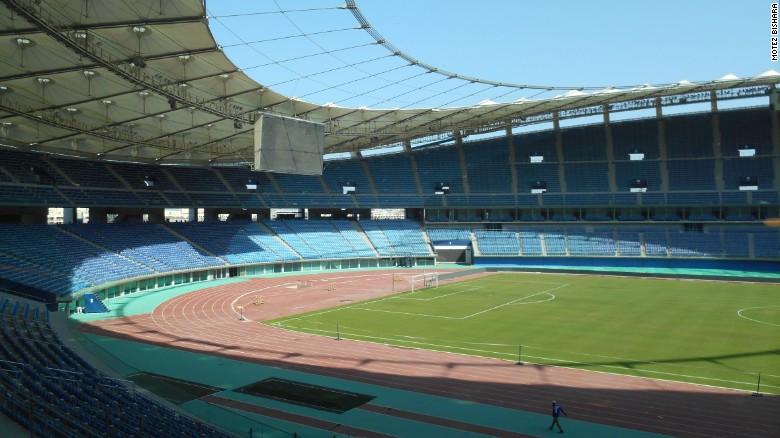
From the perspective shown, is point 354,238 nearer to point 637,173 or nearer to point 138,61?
point 637,173

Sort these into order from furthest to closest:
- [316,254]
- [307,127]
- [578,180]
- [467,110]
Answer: [578,180], [316,254], [467,110], [307,127]

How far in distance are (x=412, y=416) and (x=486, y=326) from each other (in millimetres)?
13330

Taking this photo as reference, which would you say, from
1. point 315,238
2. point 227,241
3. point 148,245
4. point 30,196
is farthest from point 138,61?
point 315,238

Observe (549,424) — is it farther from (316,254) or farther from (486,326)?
(316,254)

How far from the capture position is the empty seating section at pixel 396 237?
63.9 m

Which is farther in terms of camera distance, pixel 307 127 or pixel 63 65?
pixel 307 127

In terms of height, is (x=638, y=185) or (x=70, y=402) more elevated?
(x=638, y=185)

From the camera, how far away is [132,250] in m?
44.8

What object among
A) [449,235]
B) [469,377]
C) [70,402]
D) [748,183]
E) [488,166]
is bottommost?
[469,377]

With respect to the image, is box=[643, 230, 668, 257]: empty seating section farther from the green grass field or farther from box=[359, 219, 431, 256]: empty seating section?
box=[359, 219, 431, 256]: empty seating section

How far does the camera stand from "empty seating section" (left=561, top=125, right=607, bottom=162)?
6334cm

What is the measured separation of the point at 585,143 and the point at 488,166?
36.1ft

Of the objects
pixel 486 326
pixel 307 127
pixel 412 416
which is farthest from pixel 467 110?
pixel 412 416

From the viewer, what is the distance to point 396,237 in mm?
65938
